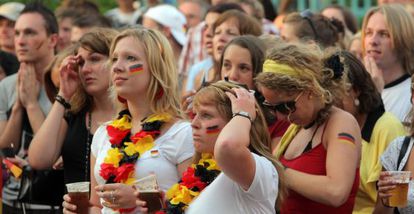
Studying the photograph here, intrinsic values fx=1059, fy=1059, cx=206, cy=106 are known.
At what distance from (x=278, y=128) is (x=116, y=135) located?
3.55 ft

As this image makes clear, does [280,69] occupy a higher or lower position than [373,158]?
higher

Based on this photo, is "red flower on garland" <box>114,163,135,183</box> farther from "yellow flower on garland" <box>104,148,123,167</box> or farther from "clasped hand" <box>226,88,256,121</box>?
"clasped hand" <box>226,88,256,121</box>

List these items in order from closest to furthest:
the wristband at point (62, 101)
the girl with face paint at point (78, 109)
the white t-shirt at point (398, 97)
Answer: the girl with face paint at point (78, 109)
the wristband at point (62, 101)
the white t-shirt at point (398, 97)

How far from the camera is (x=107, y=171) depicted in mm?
6449

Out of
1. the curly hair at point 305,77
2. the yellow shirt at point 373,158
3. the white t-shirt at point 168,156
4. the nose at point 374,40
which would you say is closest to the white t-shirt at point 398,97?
the nose at point 374,40

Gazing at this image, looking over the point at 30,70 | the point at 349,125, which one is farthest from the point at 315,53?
the point at 30,70

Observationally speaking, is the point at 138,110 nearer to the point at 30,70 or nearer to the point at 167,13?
the point at 30,70

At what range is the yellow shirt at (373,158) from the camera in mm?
6781

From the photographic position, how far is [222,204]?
544cm

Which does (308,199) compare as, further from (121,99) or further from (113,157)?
(121,99)

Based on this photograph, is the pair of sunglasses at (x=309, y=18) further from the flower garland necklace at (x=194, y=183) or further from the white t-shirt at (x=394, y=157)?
the flower garland necklace at (x=194, y=183)

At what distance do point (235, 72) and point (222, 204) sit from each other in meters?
1.95

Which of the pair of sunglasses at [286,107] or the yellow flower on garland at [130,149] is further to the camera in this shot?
the yellow flower on garland at [130,149]

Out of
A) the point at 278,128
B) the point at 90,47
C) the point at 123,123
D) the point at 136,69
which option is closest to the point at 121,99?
the point at 123,123
